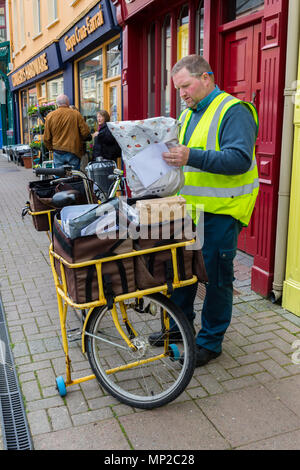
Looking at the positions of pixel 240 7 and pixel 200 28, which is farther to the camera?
pixel 200 28

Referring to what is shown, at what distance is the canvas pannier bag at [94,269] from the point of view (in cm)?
254

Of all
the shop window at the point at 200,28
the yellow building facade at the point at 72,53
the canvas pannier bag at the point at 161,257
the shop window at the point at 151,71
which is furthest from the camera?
the yellow building facade at the point at 72,53

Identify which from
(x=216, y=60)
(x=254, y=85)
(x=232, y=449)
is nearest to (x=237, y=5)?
(x=216, y=60)

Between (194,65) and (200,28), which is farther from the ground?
(200,28)

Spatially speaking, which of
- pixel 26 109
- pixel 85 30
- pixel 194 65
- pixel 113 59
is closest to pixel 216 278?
pixel 194 65

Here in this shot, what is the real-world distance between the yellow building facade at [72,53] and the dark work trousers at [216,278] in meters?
6.46

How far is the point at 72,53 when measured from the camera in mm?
12031

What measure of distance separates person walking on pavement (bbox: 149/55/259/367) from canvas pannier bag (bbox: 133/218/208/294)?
0.36 m

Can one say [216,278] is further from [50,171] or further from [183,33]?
[183,33]

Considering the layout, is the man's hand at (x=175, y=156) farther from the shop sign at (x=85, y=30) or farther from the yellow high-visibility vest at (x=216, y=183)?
the shop sign at (x=85, y=30)

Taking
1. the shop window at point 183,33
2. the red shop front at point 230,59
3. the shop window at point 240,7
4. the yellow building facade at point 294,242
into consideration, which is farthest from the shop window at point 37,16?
the yellow building facade at point 294,242

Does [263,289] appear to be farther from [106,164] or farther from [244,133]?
[106,164]

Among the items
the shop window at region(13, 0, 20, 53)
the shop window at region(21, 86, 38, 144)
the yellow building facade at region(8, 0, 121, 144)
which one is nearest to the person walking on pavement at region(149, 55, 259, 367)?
the yellow building facade at region(8, 0, 121, 144)

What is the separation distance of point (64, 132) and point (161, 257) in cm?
703
